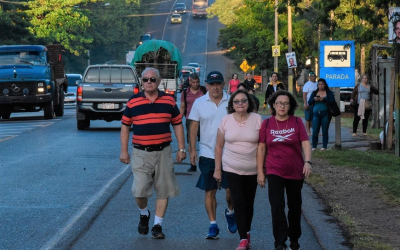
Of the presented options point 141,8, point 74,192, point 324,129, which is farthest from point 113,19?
point 74,192

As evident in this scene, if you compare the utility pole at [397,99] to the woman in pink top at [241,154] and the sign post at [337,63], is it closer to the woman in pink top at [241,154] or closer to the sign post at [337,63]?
the sign post at [337,63]

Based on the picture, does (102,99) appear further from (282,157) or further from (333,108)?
(282,157)

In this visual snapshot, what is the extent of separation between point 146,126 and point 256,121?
1.24m

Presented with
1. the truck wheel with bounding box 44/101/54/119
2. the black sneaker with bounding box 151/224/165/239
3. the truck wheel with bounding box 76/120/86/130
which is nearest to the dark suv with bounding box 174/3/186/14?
the truck wheel with bounding box 44/101/54/119

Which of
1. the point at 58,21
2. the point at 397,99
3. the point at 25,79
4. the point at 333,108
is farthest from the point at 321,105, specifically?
the point at 58,21

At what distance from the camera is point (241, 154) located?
865 cm

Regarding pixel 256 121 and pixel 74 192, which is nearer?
pixel 256 121

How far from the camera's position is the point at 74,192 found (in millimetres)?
12984

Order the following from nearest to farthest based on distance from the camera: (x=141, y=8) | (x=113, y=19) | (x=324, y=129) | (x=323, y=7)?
1. (x=323, y=7)
2. (x=324, y=129)
3. (x=113, y=19)
4. (x=141, y=8)

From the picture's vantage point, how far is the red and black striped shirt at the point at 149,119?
30.6ft

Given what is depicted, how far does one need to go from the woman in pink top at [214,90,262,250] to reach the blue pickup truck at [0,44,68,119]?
22.9 metres

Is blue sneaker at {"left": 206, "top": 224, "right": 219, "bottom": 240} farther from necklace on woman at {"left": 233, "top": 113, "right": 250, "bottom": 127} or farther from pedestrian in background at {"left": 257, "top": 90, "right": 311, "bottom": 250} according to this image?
necklace on woman at {"left": 233, "top": 113, "right": 250, "bottom": 127}

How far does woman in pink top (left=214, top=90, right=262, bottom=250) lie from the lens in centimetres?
863

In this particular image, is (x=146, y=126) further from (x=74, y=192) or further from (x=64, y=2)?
(x=64, y=2)
